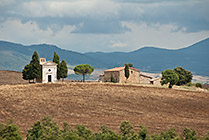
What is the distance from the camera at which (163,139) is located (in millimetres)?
42906

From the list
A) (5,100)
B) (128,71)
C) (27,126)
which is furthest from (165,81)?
(27,126)

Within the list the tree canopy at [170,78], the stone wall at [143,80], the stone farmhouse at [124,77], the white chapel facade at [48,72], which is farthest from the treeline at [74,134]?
the stone wall at [143,80]

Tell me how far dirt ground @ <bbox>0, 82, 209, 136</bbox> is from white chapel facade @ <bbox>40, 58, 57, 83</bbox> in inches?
252

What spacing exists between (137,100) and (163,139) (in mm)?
33572

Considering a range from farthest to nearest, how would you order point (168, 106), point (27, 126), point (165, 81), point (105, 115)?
point (165, 81)
point (168, 106)
point (105, 115)
point (27, 126)

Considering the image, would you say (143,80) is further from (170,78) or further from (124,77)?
(170,78)

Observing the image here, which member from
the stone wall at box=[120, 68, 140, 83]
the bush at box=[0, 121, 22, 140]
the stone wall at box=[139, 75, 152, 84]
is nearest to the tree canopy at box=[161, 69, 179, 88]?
the stone wall at box=[139, 75, 152, 84]

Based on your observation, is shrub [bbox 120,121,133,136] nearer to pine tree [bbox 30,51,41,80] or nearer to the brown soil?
pine tree [bbox 30,51,41,80]

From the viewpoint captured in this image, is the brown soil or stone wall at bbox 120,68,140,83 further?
stone wall at bbox 120,68,140,83

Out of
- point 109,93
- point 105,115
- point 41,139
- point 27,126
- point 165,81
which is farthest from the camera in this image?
point 165,81

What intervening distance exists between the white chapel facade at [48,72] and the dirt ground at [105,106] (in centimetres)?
641

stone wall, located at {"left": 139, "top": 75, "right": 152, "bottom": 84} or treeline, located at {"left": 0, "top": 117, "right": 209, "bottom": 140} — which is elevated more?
stone wall, located at {"left": 139, "top": 75, "right": 152, "bottom": 84}

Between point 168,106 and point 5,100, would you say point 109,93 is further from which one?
point 5,100

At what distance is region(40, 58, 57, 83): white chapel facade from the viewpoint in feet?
288
